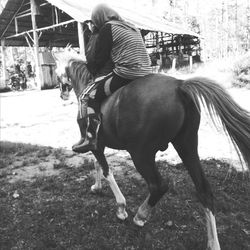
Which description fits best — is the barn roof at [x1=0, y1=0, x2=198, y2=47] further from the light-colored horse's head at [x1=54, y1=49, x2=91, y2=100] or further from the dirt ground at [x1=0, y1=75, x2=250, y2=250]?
the light-colored horse's head at [x1=54, y1=49, x2=91, y2=100]

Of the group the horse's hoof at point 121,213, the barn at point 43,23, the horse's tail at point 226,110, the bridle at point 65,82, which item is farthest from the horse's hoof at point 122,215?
the barn at point 43,23

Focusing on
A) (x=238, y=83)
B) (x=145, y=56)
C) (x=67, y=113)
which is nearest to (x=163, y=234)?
(x=145, y=56)

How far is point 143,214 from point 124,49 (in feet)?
6.29

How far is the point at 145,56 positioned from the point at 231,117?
125 cm

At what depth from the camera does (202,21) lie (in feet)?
195

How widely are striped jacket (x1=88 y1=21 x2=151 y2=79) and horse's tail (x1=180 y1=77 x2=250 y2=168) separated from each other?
721 mm

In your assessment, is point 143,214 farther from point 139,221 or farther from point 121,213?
point 121,213

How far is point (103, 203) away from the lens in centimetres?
468

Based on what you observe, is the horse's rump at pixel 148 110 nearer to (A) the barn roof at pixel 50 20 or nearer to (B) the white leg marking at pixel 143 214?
(B) the white leg marking at pixel 143 214

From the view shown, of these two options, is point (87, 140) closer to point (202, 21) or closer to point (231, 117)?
point (231, 117)

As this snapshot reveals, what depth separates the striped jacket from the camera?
3.61 meters

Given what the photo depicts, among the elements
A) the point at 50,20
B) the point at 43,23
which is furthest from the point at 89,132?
the point at 43,23

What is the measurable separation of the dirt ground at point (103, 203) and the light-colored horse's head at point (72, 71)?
65.6 inches

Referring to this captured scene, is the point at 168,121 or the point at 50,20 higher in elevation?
the point at 50,20
